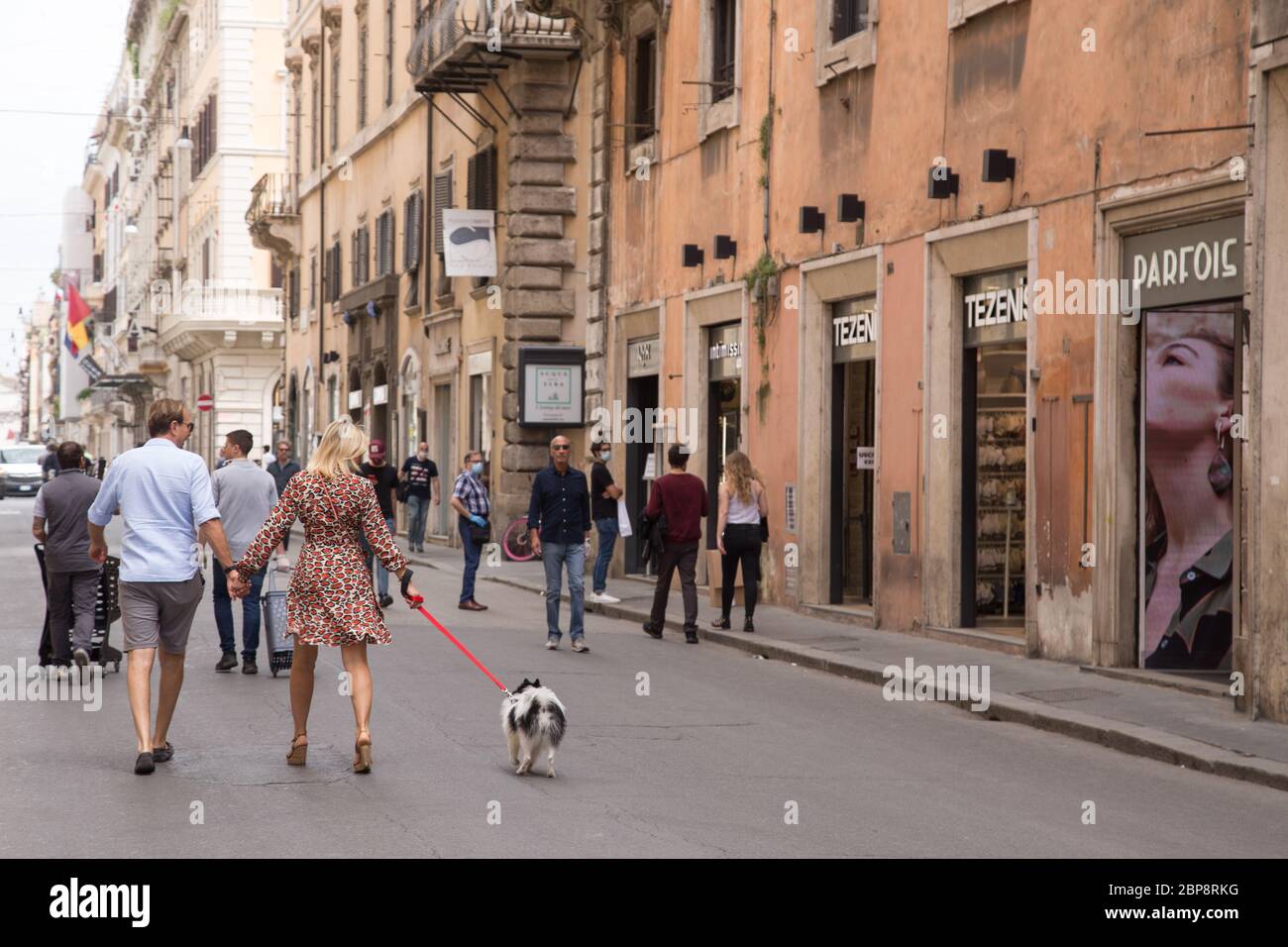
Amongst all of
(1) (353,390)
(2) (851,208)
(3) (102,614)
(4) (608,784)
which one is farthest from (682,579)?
(1) (353,390)

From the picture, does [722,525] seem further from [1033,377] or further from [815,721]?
[815,721]

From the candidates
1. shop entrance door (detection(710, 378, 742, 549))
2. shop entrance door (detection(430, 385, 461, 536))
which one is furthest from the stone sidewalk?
shop entrance door (detection(430, 385, 461, 536))

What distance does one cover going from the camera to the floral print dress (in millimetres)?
9625

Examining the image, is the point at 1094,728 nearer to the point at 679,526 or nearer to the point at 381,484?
the point at 679,526

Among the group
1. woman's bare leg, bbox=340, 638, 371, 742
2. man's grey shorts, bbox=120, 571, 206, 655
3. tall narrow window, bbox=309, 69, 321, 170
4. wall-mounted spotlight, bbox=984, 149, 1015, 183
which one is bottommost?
woman's bare leg, bbox=340, 638, 371, 742

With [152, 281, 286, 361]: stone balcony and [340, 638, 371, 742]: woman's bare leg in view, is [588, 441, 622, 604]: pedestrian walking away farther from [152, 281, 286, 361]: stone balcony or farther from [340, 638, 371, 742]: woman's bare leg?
[152, 281, 286, 361]: stone balcony

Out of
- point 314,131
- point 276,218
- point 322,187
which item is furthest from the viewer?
point 276,218

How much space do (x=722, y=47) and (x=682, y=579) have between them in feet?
26.8

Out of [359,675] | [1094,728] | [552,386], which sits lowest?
[1094,728]

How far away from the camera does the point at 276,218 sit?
49.9 m

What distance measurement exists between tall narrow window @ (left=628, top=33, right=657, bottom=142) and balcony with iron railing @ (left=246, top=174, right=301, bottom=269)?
25910 mm

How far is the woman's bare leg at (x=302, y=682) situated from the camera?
9695 mm
